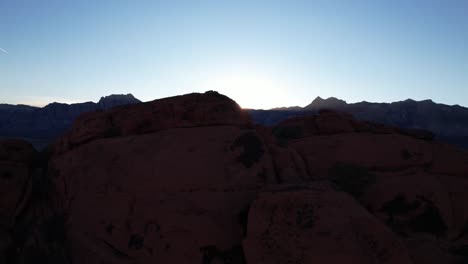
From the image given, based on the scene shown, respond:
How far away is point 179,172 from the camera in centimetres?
1152

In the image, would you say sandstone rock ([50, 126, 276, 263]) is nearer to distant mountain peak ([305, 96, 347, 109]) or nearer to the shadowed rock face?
the shadowed rock face

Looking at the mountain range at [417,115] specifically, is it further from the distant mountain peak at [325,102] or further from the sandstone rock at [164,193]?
the sandstone rock at [164,193]

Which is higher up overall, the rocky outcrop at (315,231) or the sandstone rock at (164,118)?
the sandstone rock at (164,118)

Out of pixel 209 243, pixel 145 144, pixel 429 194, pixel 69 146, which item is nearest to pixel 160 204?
pixel 209 243

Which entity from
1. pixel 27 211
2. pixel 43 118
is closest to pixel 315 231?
pixel 27 211

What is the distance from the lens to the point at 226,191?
10719 mm

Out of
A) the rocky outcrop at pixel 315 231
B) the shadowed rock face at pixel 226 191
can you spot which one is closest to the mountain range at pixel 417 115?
the shadowed rock face at pixel 226 191

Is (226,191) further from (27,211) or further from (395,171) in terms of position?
(27,211)

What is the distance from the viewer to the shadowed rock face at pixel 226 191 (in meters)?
8.30

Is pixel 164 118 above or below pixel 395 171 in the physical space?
above

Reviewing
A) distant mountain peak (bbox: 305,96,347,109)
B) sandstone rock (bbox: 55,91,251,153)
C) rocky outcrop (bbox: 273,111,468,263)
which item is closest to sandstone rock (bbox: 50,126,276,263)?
sandstone rock (bbox: 55,91,251,153)

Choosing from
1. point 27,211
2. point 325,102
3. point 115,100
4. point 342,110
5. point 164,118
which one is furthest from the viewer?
point 115,100

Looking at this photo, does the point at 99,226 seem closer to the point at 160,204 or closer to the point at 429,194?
the point at 160,204

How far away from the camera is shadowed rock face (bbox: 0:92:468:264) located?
8.30 m
